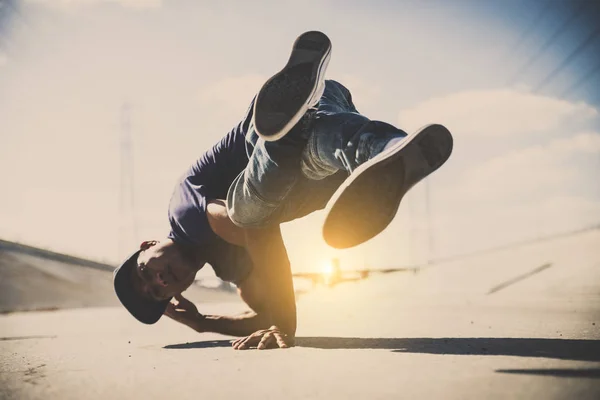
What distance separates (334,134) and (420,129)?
0.99 ft

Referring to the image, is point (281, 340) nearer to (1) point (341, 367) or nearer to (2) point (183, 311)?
(1) point (341, 367)

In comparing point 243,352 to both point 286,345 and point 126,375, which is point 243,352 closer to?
point 286,345

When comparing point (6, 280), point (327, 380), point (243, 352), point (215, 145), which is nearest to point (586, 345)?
point (327, 380)

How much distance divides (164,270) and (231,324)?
0.49 metres

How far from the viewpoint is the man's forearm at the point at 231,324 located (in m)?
2.64

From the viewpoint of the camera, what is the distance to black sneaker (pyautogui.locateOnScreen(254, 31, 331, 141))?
1.47m

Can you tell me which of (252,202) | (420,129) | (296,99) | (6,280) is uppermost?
(296,99)

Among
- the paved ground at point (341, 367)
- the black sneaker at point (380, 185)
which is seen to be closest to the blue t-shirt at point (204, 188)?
the paved ground at point (341, 367)

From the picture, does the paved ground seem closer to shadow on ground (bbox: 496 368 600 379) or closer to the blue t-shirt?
shadow on ground (bbox: 496 368 600 379)

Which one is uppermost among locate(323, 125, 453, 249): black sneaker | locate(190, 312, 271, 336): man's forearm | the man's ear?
locate(323, 125, 453, 249): black sneaker

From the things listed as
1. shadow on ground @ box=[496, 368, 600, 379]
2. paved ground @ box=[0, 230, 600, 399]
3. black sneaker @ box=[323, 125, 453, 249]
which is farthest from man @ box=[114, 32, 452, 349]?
shadow on ground @ box=[496, 368, 600, 379]

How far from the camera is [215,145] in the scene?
238cm

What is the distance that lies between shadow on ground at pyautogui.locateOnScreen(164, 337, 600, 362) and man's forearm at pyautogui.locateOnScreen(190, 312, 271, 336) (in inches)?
15.7

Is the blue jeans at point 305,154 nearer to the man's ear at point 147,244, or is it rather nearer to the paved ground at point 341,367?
the paved ground at point 341,367
